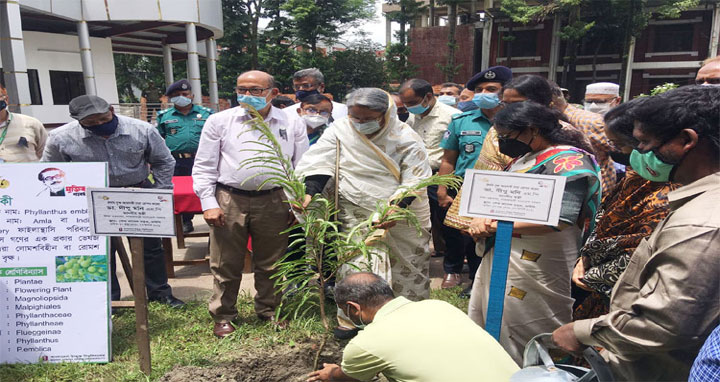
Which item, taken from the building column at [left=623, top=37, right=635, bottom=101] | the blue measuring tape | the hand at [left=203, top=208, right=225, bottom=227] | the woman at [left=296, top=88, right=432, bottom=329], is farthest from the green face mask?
the building column at [left=623, top=37, right=635, bottom=101]

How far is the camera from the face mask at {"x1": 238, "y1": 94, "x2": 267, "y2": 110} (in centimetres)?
311

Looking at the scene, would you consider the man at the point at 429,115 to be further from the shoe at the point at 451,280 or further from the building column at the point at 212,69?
the building column at the point at 212,69

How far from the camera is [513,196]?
78.6 inches

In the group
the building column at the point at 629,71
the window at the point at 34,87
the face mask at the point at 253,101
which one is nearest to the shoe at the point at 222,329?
the face mask at the point at 253,101

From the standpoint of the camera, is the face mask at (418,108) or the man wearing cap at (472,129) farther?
the face mask at (418,108)

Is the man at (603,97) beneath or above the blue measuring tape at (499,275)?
above

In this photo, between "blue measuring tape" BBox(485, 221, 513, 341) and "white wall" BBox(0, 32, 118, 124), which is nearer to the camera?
"blue measuring tape" BBox(485, 221, 513, 341)

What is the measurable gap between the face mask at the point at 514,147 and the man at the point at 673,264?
78 centimetres

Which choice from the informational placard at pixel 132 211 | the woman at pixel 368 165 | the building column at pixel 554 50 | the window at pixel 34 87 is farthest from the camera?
the building column at pixel 554 50

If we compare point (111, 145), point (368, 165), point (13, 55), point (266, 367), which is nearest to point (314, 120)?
point (368, 165)

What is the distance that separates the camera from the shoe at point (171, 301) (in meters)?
3.85

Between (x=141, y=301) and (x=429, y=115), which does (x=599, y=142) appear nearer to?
(x=429, y=115)

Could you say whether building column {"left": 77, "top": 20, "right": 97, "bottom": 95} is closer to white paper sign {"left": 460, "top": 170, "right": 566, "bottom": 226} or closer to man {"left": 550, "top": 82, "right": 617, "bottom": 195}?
man {"left": 550, "top": 82, "right": 617, "bottom": 195}

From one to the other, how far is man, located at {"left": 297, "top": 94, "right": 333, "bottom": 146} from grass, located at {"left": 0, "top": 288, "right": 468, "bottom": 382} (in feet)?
5.41
